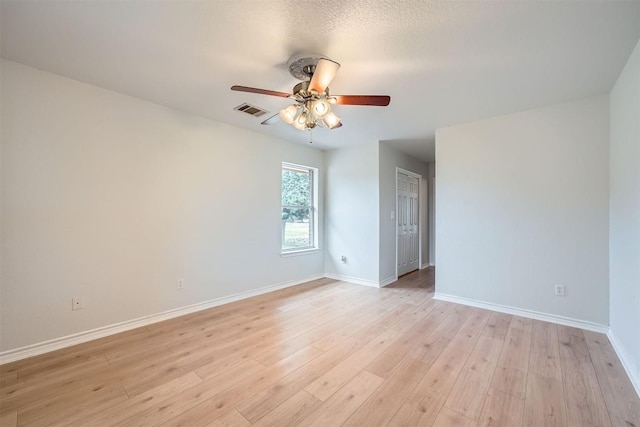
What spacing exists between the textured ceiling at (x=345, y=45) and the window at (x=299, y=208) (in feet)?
6.33

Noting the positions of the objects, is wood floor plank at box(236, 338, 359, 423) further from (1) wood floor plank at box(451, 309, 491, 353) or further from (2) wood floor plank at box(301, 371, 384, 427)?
(1) wood floor plank at box(451, 309, 491, 353)

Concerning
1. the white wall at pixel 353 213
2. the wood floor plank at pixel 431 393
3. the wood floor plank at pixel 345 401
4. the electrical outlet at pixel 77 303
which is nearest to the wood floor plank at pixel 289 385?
the wood floor plank at pixel 345 401

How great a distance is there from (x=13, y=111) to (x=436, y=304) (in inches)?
189

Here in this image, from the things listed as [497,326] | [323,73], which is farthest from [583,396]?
[323,73]

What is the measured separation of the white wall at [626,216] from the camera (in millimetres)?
1982

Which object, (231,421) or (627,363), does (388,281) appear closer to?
(627,363)

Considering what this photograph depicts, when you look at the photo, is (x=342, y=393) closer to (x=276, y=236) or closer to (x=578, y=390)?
(x=578, y=390)

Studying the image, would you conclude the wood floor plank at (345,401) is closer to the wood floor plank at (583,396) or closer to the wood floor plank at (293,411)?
the wood floor plank at (293,411)

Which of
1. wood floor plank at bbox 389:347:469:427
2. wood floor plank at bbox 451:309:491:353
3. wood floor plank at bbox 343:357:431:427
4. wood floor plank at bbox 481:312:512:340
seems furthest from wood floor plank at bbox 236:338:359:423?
wood floor plank at bbox 481:312:512:340

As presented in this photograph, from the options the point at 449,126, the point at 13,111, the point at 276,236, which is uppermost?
the point at 449,126

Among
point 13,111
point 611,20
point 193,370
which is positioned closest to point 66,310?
point 193,370

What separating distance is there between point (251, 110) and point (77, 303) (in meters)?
2.61

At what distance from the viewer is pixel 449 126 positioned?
147 inches

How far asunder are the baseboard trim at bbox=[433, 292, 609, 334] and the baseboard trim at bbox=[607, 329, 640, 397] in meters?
0.23
